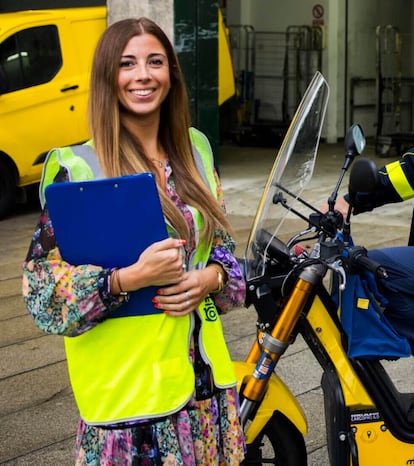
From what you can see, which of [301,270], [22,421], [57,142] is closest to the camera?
[301,270]

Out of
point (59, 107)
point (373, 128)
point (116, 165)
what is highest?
point (116, 165)

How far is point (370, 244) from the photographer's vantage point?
780cm

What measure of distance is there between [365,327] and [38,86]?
731 centimetres

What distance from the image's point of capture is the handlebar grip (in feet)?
9.48

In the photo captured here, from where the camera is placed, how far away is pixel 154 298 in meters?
2.38

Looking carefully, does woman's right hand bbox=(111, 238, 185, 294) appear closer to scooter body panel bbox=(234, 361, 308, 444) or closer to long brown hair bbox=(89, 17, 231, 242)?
long brown hair bbox=(89, 17, 231, 242)

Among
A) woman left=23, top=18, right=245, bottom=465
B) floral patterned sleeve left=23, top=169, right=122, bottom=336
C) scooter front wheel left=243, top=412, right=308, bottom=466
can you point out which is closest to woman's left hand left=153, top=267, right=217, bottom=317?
woman left=23, top=18, right=245, bottom=465

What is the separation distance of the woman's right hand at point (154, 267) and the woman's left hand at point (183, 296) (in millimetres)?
49

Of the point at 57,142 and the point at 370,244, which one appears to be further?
the point at 57,142

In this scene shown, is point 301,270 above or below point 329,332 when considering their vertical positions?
above

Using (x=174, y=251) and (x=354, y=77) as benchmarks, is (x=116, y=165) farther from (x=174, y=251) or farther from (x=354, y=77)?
(x=354, y=77)

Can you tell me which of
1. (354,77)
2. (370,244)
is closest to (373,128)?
(354,77)

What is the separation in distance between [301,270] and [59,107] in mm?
7268

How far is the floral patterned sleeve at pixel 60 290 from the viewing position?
233 cm
